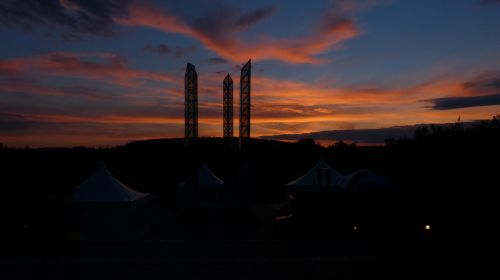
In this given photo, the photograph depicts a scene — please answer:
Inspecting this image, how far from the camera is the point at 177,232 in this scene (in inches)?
883

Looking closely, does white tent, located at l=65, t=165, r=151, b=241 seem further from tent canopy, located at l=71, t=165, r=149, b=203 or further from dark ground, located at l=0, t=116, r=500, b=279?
dark ground, located at l=0, t=116, r=500, b=279

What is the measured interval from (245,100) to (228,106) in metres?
1.32

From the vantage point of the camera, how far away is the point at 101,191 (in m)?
20.2

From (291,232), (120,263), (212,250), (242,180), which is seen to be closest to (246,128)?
(242,180)

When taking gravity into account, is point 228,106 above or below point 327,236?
above

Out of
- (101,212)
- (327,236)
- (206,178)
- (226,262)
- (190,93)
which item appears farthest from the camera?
(206,178)

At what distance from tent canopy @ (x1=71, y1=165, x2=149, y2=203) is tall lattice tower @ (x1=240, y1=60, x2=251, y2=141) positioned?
7946mm

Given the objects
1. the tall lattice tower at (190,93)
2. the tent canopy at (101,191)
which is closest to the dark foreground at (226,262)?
the tent canopy at (101,191)

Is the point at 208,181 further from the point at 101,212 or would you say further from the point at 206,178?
the point at 101,212

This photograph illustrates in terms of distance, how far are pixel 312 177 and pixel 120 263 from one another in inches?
807

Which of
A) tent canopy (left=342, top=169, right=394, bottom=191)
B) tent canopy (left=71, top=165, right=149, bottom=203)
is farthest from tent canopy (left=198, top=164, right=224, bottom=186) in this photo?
tent canopy (left=71, top=165, right=149, bottom=203)

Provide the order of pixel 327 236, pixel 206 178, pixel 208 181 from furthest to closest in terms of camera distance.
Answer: pixel 206 178, pixel 208 181, pixel 327 236

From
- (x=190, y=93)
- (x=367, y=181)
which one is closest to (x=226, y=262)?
(x=367, y=181)

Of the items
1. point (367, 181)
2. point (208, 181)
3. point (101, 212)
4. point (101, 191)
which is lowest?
point (101, 212)
